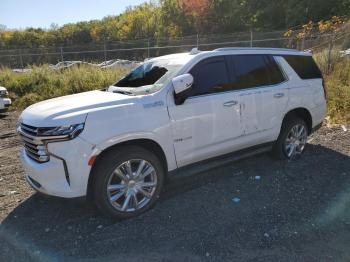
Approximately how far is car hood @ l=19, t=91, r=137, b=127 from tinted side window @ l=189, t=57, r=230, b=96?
88 centimetres

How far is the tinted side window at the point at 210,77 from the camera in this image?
450cm

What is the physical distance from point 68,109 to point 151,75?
4.40ft

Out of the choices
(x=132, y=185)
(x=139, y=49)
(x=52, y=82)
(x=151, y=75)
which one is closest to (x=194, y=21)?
(x=139, y=49)

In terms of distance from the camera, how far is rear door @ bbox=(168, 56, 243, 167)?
14.0 ft

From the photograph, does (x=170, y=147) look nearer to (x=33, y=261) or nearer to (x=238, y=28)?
(x=33, y=261)

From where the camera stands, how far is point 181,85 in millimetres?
4059

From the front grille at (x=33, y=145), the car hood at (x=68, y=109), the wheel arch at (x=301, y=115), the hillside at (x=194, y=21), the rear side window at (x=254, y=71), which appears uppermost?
the hillside at (x=194, y=21)

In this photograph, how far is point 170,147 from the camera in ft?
13.8

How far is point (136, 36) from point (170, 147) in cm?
5721

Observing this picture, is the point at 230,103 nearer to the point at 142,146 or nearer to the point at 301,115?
the point at 142,146

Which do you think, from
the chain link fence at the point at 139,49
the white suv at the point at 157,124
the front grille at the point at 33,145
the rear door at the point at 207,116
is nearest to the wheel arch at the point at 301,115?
the white suv at the point at 157,124

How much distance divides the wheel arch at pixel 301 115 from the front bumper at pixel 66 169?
327 centimetres

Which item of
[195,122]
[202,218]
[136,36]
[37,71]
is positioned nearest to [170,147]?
[195,122]

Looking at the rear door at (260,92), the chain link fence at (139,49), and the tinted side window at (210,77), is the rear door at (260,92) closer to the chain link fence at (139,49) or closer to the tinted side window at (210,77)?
the tinted side window at (210,77)
